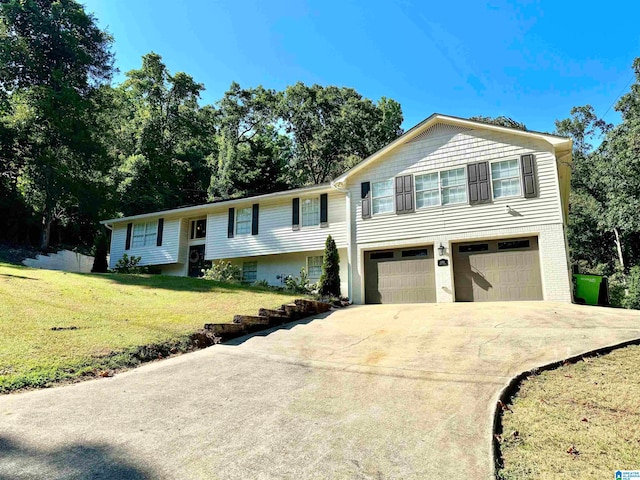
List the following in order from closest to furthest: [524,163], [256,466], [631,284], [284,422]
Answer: [256,466] → [284,422] → [524,163] → [631,284]

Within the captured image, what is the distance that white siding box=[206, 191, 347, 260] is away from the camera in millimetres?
16469

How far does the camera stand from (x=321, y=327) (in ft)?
31.9

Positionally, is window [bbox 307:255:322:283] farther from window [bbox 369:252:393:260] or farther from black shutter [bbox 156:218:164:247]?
black shutter [bbox 156:218:164:247]

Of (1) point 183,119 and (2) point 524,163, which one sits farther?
(1) point 183,119

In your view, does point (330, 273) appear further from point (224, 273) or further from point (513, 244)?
point (513, 244)

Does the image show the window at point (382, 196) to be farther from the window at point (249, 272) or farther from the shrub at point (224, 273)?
the shrub at point (224, 273)

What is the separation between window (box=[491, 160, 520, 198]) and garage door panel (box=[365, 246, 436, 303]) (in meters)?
3.07

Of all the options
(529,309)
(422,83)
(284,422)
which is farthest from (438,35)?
(284,422)

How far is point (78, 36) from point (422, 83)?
22.3 metres

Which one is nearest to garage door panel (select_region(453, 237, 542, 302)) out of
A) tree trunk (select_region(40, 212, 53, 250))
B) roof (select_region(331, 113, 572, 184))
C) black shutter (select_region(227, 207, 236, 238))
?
roof (select_region(331, 113, 572, 184))

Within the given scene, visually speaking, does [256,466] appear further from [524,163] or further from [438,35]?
[438,35]

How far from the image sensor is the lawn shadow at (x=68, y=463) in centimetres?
298

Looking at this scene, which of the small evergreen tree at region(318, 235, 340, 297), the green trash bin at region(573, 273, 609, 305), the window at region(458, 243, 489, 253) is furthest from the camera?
the small evergreen tree at region(318, 235, 340, 297)

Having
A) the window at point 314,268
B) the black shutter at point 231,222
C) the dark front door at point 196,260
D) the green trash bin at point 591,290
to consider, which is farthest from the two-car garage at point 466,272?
the dark front door at point 196,260
